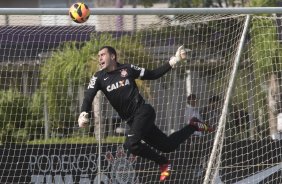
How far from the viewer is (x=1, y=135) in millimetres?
12805

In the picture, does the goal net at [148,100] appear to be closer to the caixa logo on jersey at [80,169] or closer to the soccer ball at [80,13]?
the caixa logo on jersey at [80,169]

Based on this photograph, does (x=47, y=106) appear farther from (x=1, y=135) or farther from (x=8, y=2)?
(x=8, y=2)

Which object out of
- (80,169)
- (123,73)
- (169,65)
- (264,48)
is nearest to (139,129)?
(123,73)

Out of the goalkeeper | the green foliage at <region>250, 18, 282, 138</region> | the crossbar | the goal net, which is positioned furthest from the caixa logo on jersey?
the crossbar

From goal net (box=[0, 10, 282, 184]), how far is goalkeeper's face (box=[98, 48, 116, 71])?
1.90 meters

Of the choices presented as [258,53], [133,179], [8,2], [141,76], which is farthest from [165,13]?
[8,2]

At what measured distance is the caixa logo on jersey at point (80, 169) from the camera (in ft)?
39.8

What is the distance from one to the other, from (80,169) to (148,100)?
189 cm

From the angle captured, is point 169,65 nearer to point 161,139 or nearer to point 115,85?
point 115,85

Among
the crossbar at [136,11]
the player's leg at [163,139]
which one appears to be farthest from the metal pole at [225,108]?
the player's leg at [163,139]

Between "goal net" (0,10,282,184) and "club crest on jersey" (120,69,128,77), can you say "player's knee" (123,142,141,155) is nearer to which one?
"club crest on jersey" (120,69,128,77)

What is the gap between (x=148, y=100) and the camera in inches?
527

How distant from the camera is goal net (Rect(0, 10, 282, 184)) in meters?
11.7

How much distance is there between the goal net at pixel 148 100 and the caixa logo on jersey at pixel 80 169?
0.6 inches
